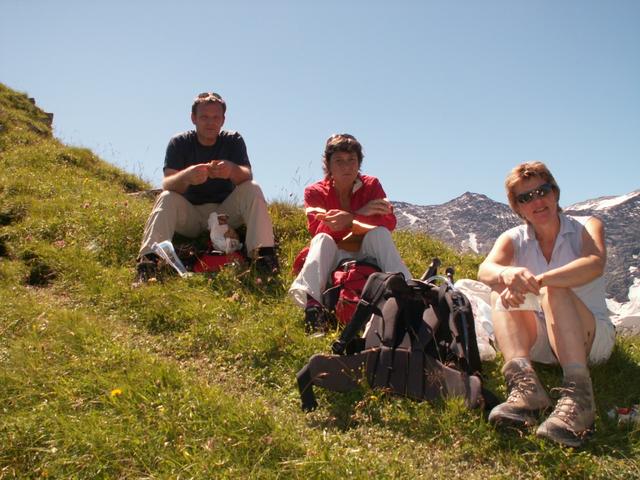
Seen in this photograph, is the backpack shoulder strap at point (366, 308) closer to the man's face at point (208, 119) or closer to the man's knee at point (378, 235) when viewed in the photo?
the man's knee at point (378, 235)

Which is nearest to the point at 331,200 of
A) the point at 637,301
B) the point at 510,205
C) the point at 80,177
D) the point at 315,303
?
the point at 315,303

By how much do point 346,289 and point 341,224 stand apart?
76 centimetres

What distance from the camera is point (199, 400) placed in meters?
3.63

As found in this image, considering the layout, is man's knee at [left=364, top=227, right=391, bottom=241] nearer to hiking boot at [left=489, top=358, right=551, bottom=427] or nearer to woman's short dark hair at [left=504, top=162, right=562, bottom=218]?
woman's short dark hair at [left=504, top=162, right=562, bottom=218]

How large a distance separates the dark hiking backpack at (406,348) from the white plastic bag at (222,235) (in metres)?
2.85

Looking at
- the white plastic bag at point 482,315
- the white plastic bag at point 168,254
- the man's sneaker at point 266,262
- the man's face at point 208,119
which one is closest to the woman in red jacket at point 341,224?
the man's sneaker at point 266,262

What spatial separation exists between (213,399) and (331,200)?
295cm

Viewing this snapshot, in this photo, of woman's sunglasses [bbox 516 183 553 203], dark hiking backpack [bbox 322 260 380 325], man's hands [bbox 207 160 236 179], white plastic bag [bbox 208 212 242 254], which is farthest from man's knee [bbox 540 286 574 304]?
man's hands [bbox 207 160 236 179]

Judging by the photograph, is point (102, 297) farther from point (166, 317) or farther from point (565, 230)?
A: point (565, 230)

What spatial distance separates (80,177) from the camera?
10.1 meters

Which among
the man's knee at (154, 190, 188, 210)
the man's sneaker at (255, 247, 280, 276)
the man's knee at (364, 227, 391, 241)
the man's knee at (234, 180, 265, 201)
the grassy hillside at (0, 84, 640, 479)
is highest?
the man's knee at (234, 180, 265, 201)

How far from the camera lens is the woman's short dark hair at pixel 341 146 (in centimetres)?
586

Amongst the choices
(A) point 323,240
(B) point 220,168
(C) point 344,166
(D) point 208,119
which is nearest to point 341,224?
(A) point 323,240

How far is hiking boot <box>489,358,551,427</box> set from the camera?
3447 mm
